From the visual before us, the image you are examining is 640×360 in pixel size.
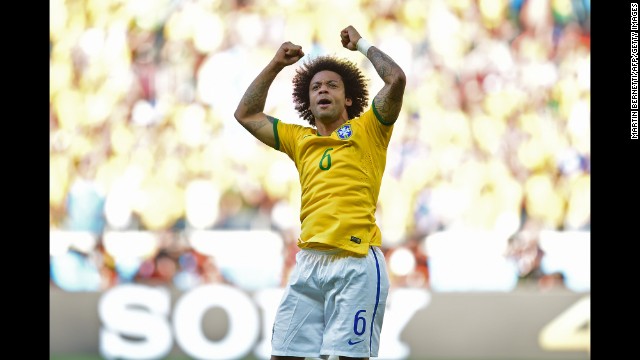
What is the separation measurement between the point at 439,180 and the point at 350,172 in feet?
8.18

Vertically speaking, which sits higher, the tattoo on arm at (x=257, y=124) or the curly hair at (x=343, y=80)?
the curly hair at (x=343, y=80)

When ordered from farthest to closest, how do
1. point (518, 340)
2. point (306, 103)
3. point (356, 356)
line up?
point (518, 340) < point (306, 103) < point (356, 356)

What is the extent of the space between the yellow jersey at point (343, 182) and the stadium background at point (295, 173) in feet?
7.61

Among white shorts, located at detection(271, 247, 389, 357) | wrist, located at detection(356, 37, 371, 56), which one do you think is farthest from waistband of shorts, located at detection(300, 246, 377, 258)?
wrist, located at detection(356, 37, 371, 56)

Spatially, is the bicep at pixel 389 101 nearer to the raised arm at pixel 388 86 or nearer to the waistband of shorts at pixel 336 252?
the raised arm at pixel 388 86

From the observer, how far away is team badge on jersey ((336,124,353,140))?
322cm

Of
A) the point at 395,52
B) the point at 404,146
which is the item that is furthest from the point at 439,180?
the point at 395,52

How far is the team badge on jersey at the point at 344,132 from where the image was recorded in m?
3.22

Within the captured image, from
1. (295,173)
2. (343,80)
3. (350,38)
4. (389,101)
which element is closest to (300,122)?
(295,173)

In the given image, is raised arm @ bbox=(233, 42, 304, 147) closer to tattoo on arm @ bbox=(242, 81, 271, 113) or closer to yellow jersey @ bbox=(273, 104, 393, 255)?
tattoo on arm @ bbox=(242, 81, 271, 113)

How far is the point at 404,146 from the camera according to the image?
5.60m

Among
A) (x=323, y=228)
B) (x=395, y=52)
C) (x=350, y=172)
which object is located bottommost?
(x=323, y=228)

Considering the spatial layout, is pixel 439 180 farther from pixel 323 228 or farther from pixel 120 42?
pixel 323 228

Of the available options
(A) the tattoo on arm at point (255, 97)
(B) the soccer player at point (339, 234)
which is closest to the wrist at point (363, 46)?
(B) the soccer player at point (339, 234)
